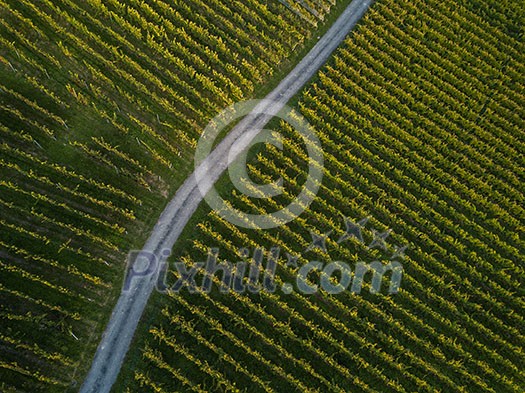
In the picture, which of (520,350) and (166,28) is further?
(166,28)

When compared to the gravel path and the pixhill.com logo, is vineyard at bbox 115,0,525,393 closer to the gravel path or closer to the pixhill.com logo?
the pixhill.com logo

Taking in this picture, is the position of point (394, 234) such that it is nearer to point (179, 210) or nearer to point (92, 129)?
point (179, 210)

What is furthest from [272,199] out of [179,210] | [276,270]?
[179,210]

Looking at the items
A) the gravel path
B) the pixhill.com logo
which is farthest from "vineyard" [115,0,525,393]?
the gravel path

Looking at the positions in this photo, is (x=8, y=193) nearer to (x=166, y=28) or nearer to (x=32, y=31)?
(x=32, y=31)

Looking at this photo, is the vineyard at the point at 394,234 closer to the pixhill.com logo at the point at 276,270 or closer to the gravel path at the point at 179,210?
the pixhill.com logo at the point at 276,270

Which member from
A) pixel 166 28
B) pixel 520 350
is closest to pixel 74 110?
pixel 166 28
